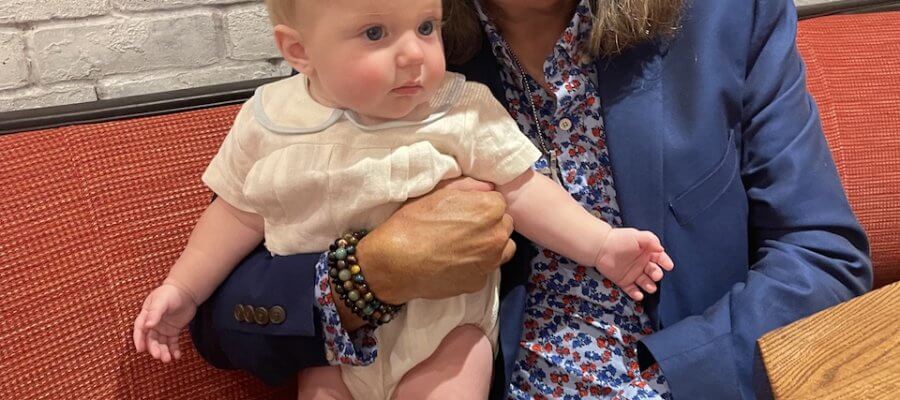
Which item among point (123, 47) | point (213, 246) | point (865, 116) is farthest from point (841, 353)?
point (123, 47)

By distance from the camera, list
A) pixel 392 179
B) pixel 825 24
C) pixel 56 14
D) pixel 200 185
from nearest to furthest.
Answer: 1. pixel 392 179
2. pixel 200 185
3. pixel 56 14
4. pixel 825 24

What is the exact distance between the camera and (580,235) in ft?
3.42

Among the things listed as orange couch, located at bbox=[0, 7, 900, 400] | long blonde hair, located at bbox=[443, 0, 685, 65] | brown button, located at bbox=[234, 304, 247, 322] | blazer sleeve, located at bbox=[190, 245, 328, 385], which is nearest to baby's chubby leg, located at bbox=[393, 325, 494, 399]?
blazer sleeve, located at bbox=[190, 245, 328, 385]

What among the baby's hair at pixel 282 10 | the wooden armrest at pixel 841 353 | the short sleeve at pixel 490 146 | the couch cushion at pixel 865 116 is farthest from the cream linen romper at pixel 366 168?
the couch cushion at pixel 865 116

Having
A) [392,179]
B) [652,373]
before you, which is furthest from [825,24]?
[392,179]

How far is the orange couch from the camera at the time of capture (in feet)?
3.61

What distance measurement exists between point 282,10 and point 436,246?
1.09 ft

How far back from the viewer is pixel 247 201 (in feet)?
3.51

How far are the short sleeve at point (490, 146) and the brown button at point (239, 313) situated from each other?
13.5 inches

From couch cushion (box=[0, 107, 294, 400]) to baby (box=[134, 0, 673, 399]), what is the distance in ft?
0.40

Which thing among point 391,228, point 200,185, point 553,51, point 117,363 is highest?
point 553,51

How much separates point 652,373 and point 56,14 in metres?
1.13

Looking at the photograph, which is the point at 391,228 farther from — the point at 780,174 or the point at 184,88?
the point at 184,88

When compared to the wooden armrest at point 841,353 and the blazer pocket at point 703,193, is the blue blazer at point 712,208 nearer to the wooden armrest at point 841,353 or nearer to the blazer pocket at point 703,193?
the blazer pocket at point 703,193
